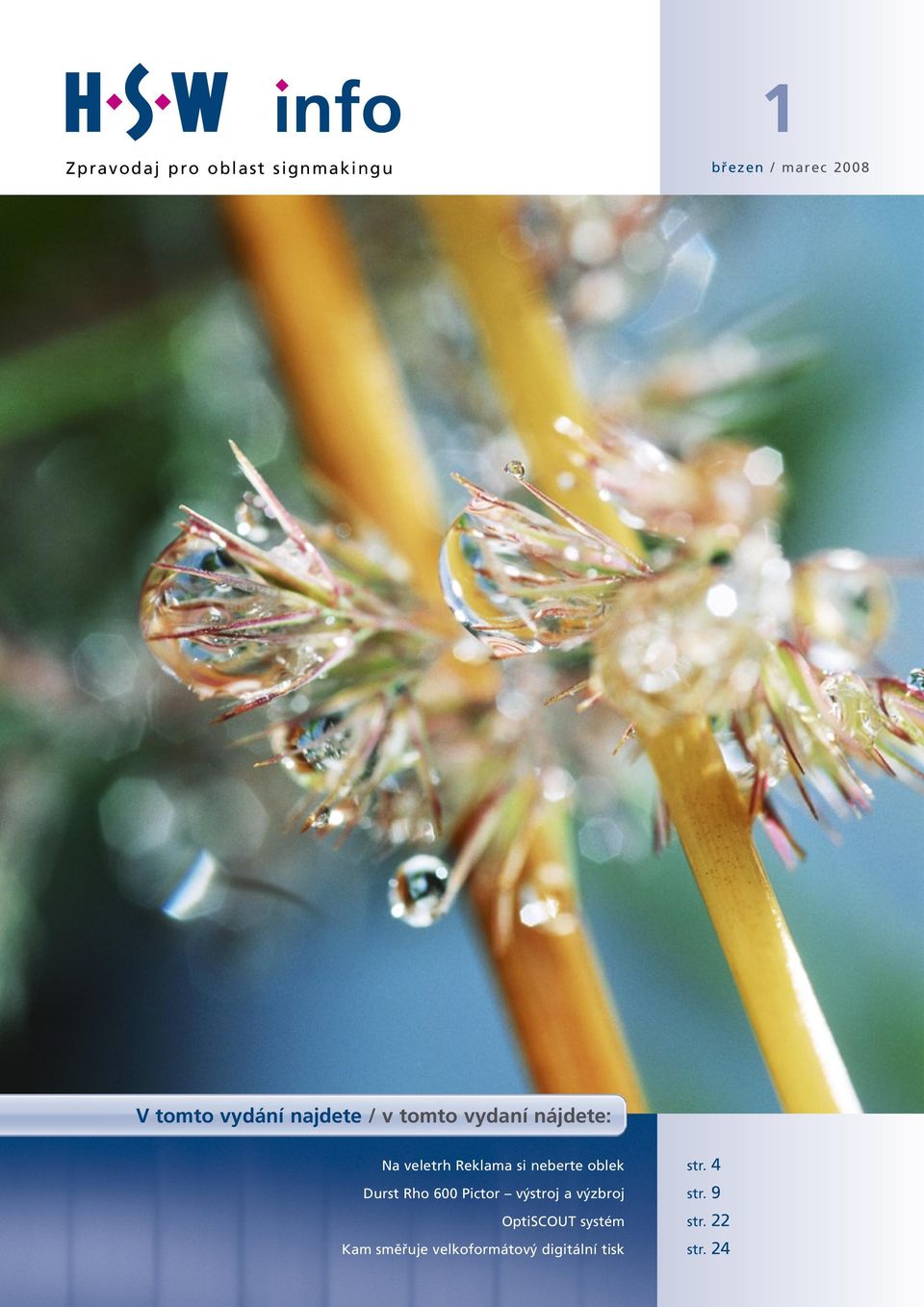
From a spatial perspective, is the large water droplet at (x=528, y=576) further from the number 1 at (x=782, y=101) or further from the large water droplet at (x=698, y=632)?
the number 1 at (x=782, y=101)

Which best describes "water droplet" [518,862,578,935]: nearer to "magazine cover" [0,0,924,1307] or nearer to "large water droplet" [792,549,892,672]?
"magazine cover" [0,0,924,1307]

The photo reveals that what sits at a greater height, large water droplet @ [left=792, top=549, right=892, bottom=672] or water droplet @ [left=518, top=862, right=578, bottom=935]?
large water droplet @ [left=792, top=549, right=892, bottom=672]

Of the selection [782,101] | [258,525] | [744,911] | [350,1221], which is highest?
[782,101]

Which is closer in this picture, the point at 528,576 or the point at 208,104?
the point at 528,576

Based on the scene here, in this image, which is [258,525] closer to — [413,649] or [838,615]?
[413,649]

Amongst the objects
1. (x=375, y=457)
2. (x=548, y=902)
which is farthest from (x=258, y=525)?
(x=548, y=902)

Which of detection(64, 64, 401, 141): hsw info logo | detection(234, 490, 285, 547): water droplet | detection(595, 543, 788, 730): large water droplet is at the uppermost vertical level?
detection(64, 64, 401, 141): hsw info logo

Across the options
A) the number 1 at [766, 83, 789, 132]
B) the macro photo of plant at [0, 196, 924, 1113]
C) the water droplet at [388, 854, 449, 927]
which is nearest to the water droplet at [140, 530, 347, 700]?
the macro photo of plant at [0, 196, 924, 1113]

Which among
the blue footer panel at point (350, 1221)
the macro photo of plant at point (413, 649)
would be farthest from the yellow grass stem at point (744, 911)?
the blue footer panel at point (350, 1221)
